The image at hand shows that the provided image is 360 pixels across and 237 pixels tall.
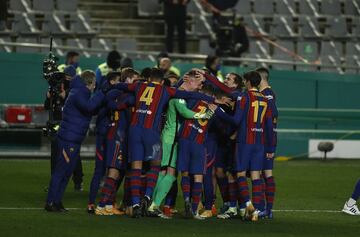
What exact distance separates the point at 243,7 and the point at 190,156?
50.9 ft

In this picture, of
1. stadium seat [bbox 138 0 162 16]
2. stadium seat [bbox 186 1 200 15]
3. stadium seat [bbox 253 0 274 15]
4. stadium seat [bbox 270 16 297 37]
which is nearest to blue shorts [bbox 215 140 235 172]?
stadium seat [bbox 138 0 162 16]

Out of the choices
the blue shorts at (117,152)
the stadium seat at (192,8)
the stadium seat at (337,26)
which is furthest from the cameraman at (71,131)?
the stadium seat at (337,26)

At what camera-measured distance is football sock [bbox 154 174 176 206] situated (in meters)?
15.3


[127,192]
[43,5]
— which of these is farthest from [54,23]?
[127,192]

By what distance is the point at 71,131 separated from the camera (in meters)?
15.6

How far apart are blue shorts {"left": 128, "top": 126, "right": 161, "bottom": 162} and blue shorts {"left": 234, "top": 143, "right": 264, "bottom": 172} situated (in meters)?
1.12

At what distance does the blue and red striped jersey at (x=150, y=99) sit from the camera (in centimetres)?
1516

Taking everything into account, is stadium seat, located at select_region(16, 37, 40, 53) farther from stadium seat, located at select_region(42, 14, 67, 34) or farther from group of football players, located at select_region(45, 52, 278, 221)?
group of football players, located at select_region(45, 52, 278, 221)

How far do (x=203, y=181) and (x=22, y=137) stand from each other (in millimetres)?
9266

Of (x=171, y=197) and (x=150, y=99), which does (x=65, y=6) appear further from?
(x=150, y=99)

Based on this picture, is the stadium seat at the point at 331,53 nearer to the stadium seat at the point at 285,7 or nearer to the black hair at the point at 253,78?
the stadium seat at the point at 285,7

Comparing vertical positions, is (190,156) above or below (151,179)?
above

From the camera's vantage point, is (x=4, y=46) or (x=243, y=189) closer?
(x=243, y=189)

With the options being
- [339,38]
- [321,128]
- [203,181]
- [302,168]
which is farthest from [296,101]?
[203,181]
